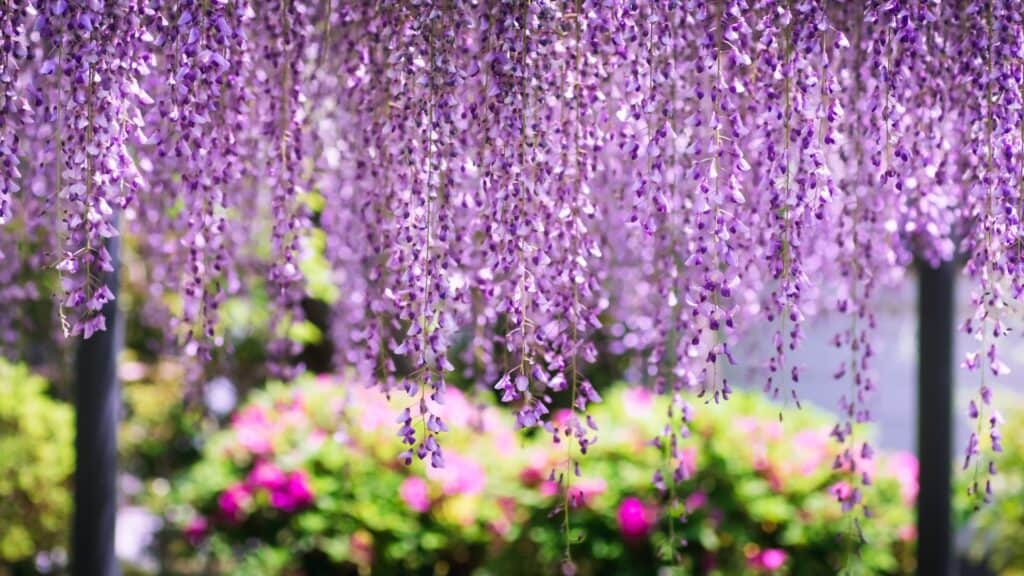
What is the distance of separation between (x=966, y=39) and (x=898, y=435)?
6.39 m

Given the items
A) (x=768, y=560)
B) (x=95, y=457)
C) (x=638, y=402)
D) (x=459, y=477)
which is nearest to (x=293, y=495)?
(x=459, y=477)

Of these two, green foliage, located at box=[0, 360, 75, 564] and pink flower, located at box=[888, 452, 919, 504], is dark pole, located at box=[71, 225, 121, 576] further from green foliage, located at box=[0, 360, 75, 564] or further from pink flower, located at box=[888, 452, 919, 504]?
pink flower, located at box=[888, 452, 919, 504]

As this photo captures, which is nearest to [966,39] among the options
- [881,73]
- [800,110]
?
[881,73]

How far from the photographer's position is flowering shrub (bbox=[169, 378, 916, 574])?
366 cm

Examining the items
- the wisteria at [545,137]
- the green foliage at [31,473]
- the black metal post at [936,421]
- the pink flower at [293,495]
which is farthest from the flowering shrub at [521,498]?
the wisteria at [545,137]

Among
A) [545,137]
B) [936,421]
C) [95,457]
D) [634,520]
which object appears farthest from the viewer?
[634,520]

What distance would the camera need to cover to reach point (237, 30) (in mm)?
1996

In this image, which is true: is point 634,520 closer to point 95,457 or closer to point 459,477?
point 459,477

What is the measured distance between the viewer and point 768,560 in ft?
11.9

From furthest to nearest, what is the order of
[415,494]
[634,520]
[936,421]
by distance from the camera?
[415,494] < [634,520] < [936,421]

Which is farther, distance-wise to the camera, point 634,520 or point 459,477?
point 459,477

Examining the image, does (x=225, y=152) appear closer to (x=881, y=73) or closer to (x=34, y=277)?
(x=881, y=73)

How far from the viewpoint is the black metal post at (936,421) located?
Answer: 326cm

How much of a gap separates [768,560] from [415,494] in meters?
1.14
